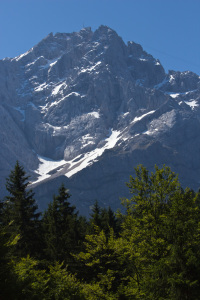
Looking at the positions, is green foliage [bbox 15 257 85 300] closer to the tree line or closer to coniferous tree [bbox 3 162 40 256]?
the tree line

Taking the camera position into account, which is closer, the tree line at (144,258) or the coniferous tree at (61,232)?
the tree line at (144,258)

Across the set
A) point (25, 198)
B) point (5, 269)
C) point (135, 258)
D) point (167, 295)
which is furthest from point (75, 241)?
point (5, 269)

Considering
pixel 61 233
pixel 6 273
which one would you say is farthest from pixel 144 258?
pixel 61 233

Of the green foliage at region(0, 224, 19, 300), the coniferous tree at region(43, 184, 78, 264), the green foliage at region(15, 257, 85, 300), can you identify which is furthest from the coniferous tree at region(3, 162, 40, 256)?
the green foliage at region(0, 224, 19, 300)

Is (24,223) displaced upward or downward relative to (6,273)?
upward

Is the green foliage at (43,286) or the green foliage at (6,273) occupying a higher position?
the green foliage at (6,273)

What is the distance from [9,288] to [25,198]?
18.5m

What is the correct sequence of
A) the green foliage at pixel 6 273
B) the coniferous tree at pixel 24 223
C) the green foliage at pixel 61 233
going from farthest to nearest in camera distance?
1. the green foliage at pixel 61 233
2. the coniferous tree at pixel 24 223
3. the green foliage at pixel 6 273

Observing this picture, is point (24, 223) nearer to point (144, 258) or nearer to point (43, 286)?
point (144, 258)

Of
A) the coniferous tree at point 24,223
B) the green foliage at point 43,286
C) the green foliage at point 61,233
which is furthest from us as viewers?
the green foliage at point 61,233

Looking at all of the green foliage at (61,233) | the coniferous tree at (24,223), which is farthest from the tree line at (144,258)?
the green foliage at (61,233)

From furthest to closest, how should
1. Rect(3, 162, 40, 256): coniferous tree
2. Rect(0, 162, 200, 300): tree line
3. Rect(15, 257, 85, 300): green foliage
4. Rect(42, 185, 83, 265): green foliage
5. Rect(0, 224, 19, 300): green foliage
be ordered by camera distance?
Rect(42, 185, 83, 265): green foliage
Rect(3, 162, 40, 256): coniferous tree
Rect(0, 162, 200, 300): tree line
Rect(15, 257, 85, 300): green foliage
Rect(0, 224, 19, 300): green foliage

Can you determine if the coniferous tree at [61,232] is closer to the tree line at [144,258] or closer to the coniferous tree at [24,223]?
the coniferous tree at [24,223]

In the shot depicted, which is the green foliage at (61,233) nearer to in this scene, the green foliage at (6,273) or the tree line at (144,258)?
the tree line at (144,258)
